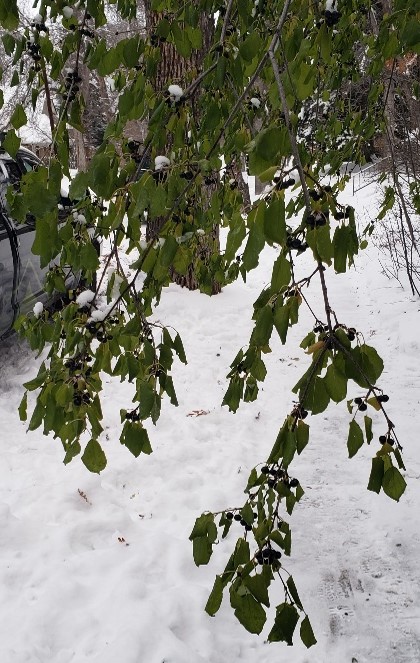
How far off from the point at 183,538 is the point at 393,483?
2.16m

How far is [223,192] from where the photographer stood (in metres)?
2.27

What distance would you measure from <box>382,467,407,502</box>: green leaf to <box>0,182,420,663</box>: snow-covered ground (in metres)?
1.61

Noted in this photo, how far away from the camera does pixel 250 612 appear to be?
43.1 inches

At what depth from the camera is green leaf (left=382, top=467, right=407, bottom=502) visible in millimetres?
1126

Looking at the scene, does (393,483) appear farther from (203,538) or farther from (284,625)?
(203,538)

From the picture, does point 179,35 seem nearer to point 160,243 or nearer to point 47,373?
point 160,243

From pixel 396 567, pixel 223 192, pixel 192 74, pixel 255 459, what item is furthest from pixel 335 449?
pixel 192 74

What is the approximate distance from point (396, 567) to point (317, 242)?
247 cm

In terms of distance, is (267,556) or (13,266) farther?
(13,266)

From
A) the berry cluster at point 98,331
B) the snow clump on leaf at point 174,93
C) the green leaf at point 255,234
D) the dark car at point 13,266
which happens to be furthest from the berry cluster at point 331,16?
the dark car at point 13,266

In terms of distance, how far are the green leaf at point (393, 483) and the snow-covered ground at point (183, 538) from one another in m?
1.61

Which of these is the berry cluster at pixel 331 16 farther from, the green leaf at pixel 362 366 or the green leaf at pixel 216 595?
the green leaf at pixel 216 595

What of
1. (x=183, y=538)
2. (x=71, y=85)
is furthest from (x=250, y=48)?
(x=183, y=538)

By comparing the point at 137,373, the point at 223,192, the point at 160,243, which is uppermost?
the point at 223,192
